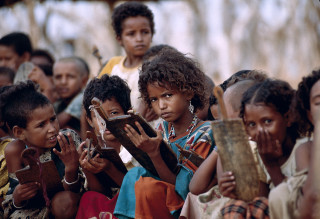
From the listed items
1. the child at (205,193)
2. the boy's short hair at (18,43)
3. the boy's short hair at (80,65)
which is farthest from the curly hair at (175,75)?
the boy's short hair at (18,43)

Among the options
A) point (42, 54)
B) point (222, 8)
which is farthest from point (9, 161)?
point (222, 8)

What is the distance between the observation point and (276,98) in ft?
9.55

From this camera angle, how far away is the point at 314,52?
36.7ft

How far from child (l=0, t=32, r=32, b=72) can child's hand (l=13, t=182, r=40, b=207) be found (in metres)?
3.76

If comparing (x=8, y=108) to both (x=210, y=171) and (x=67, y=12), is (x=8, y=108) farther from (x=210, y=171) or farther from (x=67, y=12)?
(x=67, y=12)

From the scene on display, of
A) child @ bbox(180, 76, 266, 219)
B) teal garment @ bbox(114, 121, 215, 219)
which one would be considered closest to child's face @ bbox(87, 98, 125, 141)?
teal garment @ bbox(114, 121, 215, 219)

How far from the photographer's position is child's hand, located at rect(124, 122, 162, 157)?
10.6ft

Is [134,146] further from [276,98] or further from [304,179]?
[304,179]

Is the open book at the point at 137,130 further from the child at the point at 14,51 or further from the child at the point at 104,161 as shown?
the child at the point at 14,51

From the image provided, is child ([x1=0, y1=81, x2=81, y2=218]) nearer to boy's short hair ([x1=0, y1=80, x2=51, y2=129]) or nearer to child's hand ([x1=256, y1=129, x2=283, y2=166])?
boy's short hair ([x1=0, y1=80, x2=51, y2=129])

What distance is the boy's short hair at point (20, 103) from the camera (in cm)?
411

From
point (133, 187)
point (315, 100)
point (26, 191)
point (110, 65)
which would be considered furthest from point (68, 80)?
point (315, 100)

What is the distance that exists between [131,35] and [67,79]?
121 centimetres

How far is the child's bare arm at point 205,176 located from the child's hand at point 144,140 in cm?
34
